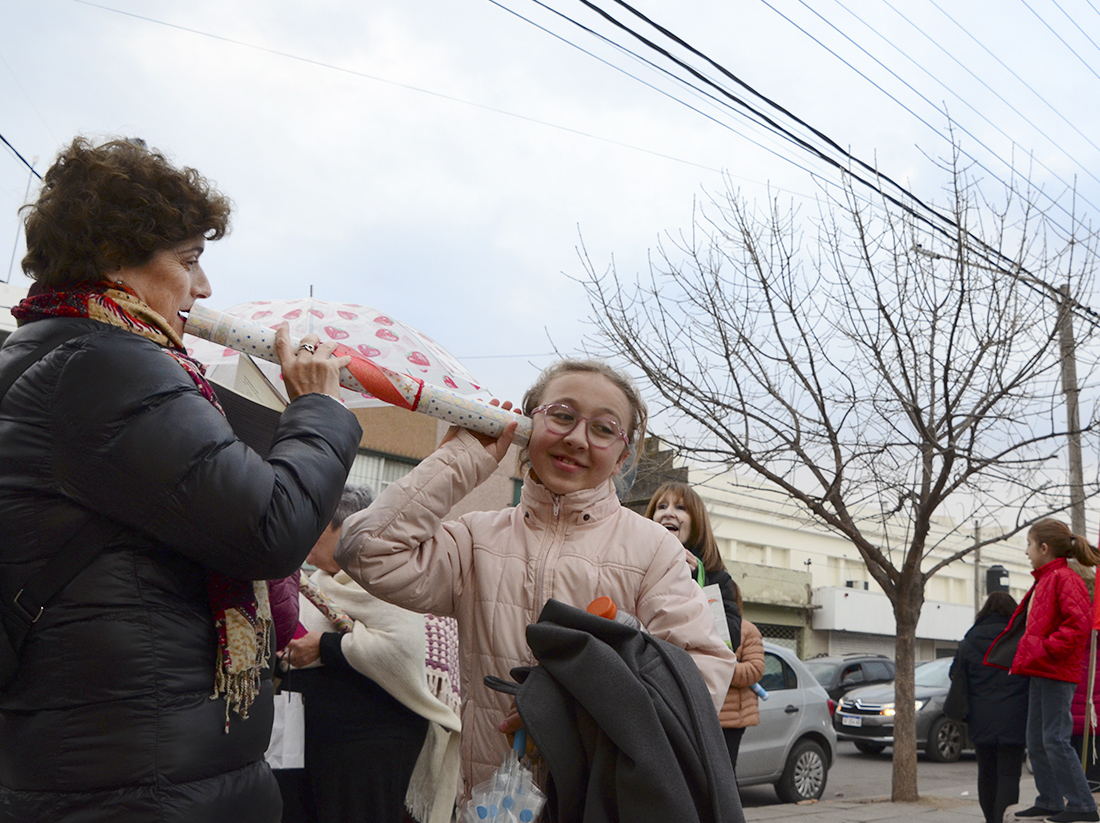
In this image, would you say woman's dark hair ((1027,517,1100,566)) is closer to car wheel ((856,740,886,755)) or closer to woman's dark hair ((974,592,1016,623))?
woman's dark hair ((974,592,1016,623))

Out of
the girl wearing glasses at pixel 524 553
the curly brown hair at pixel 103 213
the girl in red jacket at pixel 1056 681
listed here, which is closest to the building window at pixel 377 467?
the girl in red jacket at pixel 1056 681

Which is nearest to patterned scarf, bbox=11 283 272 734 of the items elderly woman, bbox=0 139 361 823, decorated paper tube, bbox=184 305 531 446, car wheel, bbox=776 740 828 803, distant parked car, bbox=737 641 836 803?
elderly woman, bbox=0 139 361 823

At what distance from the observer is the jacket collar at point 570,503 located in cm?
225

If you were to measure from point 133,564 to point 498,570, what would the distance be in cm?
82

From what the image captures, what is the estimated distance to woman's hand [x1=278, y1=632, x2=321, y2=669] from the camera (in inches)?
144

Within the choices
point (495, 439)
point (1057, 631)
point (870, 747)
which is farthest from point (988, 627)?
point (870, 747)

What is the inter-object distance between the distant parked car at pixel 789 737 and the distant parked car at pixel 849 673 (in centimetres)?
847

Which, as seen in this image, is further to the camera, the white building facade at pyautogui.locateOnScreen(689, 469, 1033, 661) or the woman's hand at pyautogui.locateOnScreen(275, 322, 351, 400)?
the white building facade at pyautogui.locateOnScreen(689, 469, 1033, 661)

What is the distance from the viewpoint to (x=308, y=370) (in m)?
2.01

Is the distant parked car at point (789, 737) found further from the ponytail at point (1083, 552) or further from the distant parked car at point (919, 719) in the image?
the distant parked car at point (919, 719)

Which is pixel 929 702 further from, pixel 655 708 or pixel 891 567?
pixel 655 708

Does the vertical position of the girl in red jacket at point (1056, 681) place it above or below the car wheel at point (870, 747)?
above

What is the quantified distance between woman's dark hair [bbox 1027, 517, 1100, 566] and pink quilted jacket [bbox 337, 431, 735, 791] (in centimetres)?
517

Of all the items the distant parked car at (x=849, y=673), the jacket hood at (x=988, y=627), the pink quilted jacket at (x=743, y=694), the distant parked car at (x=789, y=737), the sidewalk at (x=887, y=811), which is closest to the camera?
the pink quilted jacket at (x=743, y=694)
